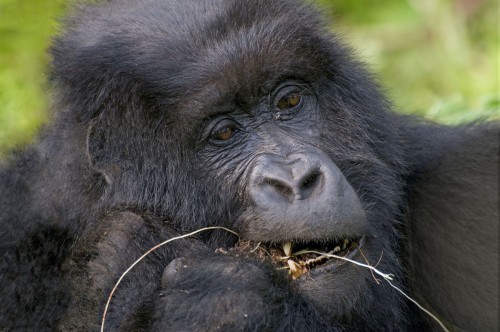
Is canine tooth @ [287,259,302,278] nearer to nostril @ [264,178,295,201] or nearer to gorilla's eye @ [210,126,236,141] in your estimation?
nostril @ [264,178,295,201]

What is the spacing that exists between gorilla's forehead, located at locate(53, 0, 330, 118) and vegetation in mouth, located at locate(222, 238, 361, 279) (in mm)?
747

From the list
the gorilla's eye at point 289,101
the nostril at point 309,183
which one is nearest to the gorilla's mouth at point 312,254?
the nostril at point 309,183

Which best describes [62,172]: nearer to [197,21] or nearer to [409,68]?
[197,21]

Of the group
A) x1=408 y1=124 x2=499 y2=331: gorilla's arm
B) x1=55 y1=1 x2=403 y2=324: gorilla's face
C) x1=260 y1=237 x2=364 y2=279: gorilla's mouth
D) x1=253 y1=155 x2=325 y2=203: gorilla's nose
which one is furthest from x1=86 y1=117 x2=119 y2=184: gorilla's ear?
x1=408 y1=124 x2=499 y2=331: gorilla's arm

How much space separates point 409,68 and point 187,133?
6.51 meters

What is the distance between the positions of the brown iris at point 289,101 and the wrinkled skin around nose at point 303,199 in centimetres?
42

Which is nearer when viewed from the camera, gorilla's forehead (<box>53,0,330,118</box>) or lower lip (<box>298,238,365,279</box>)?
lower lip (<box>298,238,365,279</box>)

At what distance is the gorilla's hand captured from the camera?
3.47 metres

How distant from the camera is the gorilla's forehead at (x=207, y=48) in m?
3.82

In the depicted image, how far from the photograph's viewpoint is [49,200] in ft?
13.3

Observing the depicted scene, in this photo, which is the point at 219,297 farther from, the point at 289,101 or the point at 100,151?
the point at 289,101

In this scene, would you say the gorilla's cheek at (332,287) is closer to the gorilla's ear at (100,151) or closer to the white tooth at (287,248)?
the white tooth at (287,248)

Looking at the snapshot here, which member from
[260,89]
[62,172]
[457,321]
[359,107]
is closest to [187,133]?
[260,89]

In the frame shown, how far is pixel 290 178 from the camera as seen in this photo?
Answer: 3.56 meters
